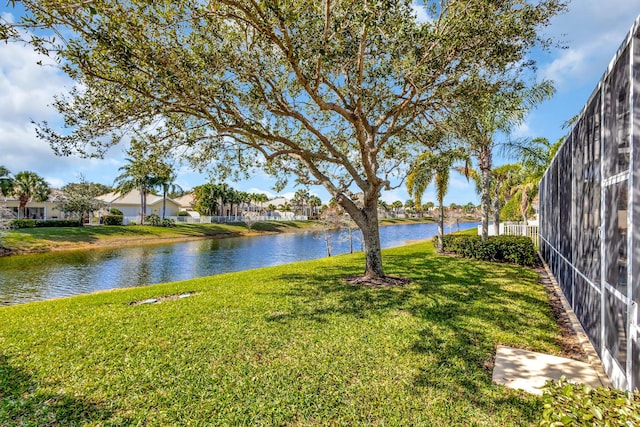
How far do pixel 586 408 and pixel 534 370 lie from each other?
2557 millimetres

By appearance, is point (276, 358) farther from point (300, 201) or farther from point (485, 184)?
point (300, 201)

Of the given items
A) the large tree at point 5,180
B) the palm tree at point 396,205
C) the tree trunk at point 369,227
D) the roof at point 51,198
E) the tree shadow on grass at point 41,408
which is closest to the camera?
the tree shadow on grass at point 41,408

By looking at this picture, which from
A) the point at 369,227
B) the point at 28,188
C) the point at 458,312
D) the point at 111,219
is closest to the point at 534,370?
the point at 458,312

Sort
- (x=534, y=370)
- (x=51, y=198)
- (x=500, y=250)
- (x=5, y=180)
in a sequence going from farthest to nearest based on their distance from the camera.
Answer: (x=51, y=198) < (x=5, y=180) < (x=500, y=250) < (x=534, y=370)

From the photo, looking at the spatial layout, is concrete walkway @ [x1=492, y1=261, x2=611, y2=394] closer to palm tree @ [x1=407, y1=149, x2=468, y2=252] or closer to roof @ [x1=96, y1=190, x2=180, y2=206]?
palm tree @ [x1=407, y1=149, x2=468, y2=252]

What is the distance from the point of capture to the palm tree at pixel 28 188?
35719mm

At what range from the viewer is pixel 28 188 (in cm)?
3622

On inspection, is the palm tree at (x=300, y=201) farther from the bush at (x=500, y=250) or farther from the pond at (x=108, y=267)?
the bush at (x=500, y=250)

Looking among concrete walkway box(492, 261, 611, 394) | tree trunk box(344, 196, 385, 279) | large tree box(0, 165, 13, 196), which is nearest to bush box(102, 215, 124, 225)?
large tree box(0, 165, 13, 196)

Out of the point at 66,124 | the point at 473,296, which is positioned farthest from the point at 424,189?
the point at 66,124

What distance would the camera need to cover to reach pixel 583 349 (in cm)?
467

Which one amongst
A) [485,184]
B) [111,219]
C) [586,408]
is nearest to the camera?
[586,408]

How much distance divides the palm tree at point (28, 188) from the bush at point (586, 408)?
154ft

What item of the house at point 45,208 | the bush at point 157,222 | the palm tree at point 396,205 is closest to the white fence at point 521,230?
the bush at point 157,222
